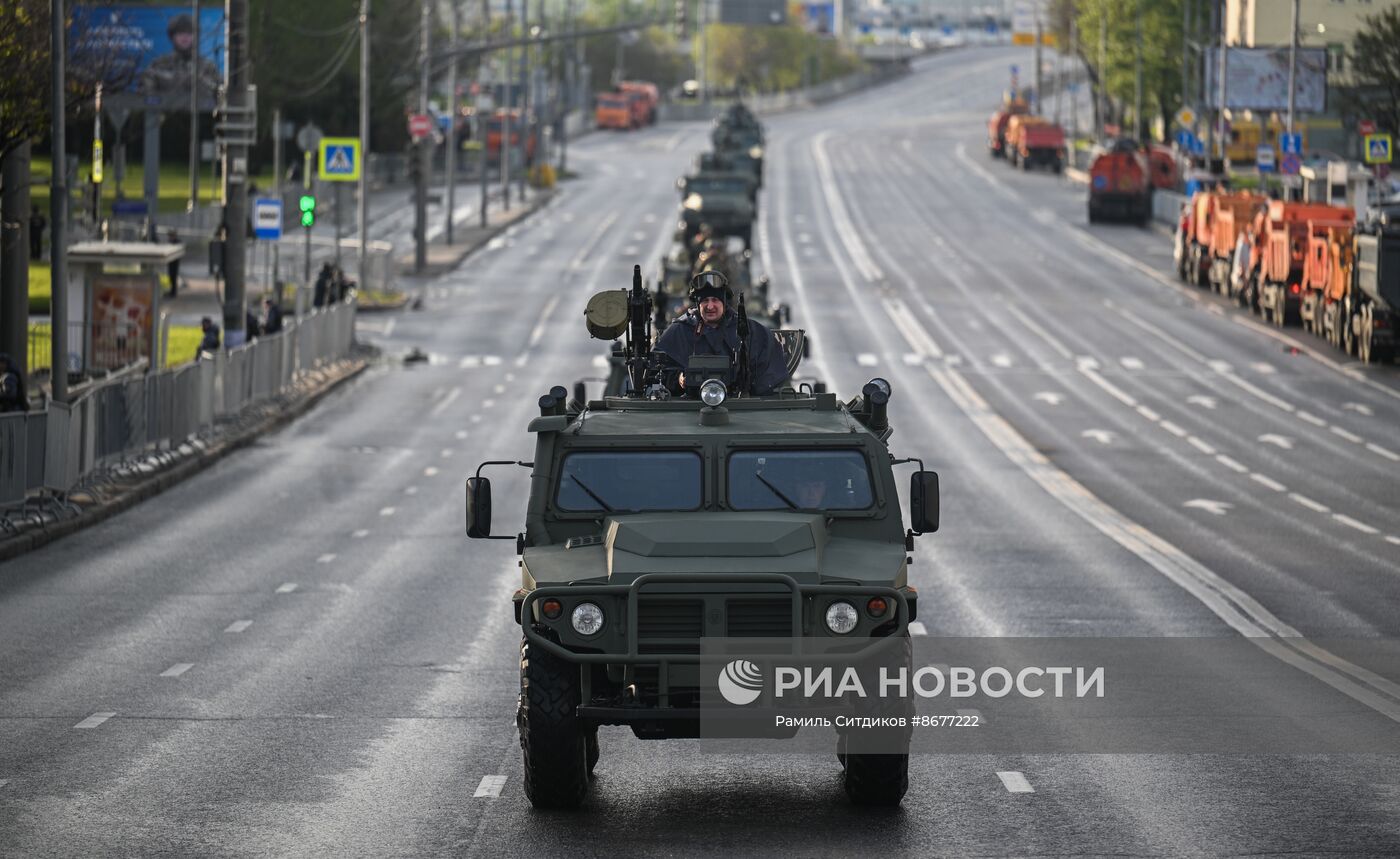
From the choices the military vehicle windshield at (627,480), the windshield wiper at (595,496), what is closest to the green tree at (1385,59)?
the military vehicle windshield at (627,480)

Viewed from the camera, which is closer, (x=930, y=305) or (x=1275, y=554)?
(x=1275, y=554)

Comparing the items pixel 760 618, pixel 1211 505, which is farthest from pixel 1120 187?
pixel 760 618

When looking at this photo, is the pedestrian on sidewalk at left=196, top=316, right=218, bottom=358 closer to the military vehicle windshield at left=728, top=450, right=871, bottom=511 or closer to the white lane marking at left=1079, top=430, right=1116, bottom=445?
the white lane marking at left=1079, top=430, right=1116, bottom=445

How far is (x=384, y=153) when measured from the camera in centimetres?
11288

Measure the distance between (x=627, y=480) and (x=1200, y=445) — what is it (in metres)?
26.1

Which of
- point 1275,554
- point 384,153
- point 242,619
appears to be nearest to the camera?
point 242,619

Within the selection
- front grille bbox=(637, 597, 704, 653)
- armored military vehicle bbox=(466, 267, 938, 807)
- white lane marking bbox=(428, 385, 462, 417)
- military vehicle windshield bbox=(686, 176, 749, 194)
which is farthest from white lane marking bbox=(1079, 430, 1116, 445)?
military vehicle windshield bbox=(686, 176, 749, 194)

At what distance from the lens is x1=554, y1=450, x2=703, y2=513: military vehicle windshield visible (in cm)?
1347

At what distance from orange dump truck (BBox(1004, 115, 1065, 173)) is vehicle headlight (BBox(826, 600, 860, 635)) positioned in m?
102

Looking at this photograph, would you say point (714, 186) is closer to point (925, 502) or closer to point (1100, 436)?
Result: point (1100, 436)

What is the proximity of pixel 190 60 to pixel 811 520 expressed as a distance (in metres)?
48.0

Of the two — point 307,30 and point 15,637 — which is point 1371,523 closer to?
point 15,637

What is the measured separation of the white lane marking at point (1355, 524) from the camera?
92.9ft

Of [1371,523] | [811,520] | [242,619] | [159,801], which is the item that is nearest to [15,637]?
[242,619]
